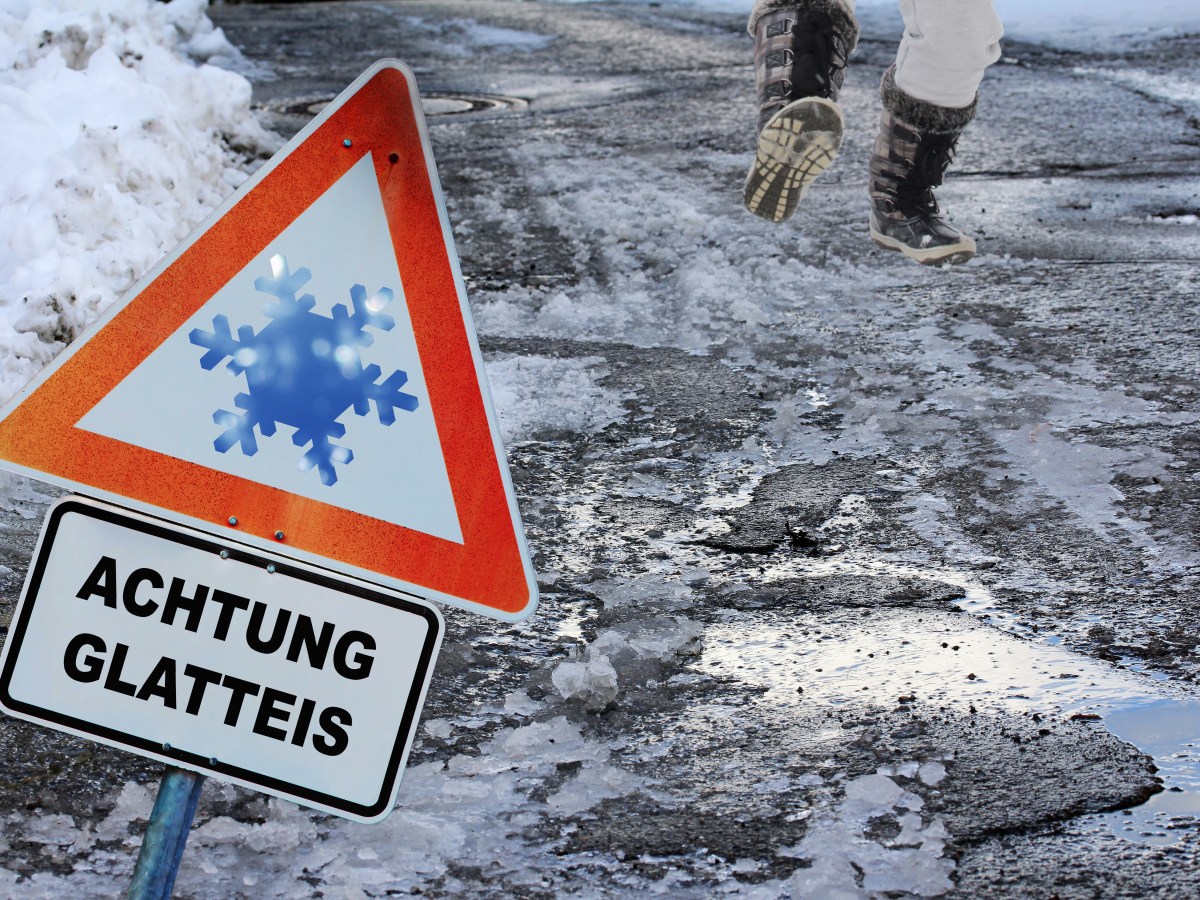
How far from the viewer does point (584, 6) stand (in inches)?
572

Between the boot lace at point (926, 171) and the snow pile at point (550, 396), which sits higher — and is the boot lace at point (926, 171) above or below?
above

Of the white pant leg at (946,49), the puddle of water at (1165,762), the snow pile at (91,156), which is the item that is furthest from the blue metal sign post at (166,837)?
the white pant leg at (946,49)

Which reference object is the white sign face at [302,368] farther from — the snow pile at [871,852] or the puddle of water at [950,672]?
the puddle of water at [950,672]

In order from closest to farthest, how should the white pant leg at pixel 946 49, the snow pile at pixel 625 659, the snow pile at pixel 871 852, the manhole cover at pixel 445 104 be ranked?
the snow pile at pixel 871 852 < the snow pile at pixel 625 659 < the white pant leg at pixel 946 49 < the manhole cover at pixel 445 104

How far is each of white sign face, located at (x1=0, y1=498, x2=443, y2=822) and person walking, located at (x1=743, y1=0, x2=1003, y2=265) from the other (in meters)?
3.76

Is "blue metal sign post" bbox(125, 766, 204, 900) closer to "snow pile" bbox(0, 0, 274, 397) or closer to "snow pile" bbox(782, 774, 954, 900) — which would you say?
"snow pile" bbox(782, 774, 954, 900)

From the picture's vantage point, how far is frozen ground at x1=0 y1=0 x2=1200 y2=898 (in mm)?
2141

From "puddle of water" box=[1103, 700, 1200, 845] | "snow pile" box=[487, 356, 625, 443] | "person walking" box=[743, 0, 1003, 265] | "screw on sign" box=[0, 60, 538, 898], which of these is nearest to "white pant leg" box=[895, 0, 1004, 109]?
"person walking" box=[743, 0, 1003, 265]

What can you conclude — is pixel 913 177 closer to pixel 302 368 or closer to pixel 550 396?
pixel 550 396

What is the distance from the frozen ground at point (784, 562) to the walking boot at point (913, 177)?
0.17 meters

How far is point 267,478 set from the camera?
5.38ft

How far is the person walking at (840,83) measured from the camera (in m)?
4.84

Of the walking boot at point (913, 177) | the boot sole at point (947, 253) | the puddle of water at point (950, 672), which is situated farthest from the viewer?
the boot sole at point (947, 253)

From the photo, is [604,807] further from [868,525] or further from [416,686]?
[868,525]
